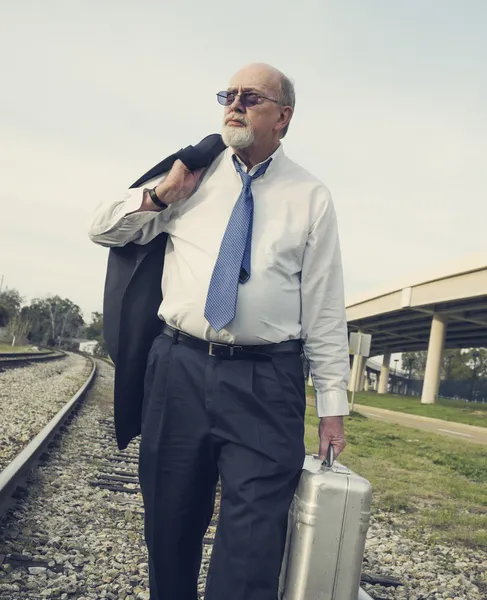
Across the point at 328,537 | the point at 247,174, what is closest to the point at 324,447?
the point at 328,537

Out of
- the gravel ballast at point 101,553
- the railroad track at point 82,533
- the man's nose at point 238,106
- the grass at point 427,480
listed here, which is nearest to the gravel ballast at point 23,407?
the railroad track at point 82,533

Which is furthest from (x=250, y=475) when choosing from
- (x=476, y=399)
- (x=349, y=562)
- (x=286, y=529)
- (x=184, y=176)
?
(x=476, y=399)

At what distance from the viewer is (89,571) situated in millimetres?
3789

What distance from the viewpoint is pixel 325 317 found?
2.66 m

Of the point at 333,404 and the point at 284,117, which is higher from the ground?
the point at 284,117

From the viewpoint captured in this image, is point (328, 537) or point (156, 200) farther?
point (156, 200)

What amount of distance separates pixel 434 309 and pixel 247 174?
116 ft

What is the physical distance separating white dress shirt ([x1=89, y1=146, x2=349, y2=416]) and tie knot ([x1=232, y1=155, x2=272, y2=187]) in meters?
0.02

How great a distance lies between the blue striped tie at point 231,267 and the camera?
250 centimetres

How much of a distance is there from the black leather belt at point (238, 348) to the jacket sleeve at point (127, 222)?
41 cm

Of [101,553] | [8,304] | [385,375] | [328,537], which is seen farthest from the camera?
[8,304]

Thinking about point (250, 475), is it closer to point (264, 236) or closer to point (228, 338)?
point (228, 338)

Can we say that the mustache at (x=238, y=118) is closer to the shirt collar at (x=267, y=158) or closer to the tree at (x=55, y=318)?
the shirt collar at (x=267, y=158)

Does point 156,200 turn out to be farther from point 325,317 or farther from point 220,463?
point 220,463
